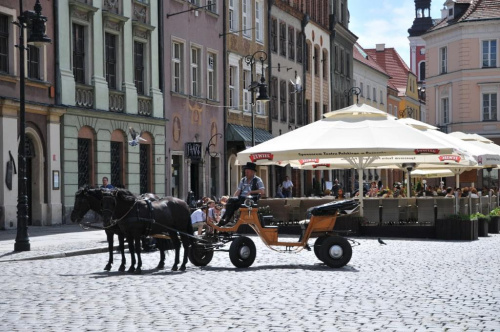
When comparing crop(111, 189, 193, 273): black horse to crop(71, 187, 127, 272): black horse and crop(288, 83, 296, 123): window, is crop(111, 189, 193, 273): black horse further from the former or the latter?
crop(288, 83, 296, 123): window

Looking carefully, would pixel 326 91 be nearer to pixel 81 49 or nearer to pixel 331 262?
pixel 81 49

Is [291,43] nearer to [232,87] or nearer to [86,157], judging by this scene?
[232,87]

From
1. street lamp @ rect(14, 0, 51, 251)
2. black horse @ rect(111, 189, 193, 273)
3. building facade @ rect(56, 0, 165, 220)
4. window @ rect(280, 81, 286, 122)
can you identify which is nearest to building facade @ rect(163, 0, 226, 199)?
building facade @ rect(56, 0, 165, 220)

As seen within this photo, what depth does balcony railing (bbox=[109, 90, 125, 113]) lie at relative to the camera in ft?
118

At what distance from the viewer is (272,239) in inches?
720

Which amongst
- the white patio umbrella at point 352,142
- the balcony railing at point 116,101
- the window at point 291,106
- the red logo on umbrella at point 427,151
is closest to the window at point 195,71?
the balcony railing at point 116,101

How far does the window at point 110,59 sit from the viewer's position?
3609 cm

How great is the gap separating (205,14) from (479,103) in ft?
111

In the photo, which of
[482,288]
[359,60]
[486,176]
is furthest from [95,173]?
[359,60]

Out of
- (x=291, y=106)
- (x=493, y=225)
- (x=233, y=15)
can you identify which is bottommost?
(x=493, y=225)

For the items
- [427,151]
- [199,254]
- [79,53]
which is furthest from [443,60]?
[199,254]

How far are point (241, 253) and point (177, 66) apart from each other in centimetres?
2486

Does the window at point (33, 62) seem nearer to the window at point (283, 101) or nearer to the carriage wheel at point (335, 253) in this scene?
the carriage wheel at point (335, 253)

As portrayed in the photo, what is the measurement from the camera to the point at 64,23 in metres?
32.8
